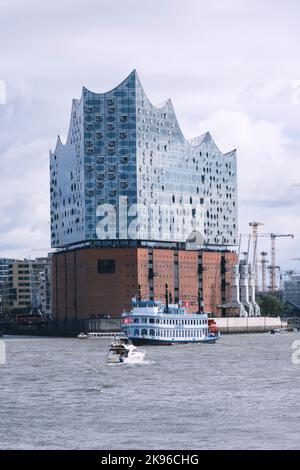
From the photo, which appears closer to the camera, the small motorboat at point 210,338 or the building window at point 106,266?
the small motorboat at point 210,338

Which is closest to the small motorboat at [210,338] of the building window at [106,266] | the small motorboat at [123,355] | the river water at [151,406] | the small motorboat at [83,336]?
the small motorboat at [83,336]

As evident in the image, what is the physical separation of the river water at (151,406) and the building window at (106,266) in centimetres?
9802

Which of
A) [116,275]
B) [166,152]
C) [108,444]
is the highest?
[166,152]

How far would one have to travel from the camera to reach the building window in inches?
7495

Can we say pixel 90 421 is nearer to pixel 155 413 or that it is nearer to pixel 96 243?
pixel 155 413

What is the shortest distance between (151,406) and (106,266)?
134 m

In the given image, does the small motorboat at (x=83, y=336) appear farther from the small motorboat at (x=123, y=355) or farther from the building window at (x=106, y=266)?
the small motorboat at (x=123, y=355)

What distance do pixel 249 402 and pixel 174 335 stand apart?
78.9 metres

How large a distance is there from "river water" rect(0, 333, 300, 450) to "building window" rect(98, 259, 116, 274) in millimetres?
98017

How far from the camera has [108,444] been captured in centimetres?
4356

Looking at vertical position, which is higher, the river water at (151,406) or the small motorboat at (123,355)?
the small motorboat at (123,355)

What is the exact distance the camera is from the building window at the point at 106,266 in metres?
190

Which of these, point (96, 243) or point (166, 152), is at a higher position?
point (166, 152)
